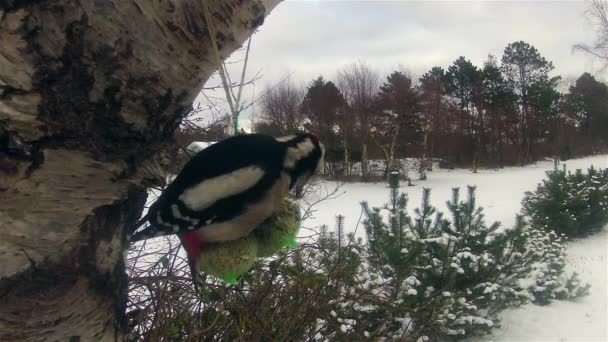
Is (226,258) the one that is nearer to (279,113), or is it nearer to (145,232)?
(145,232)

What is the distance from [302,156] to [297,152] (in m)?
0.01

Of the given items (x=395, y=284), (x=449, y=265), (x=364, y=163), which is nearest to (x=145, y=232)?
(x=395, y=284)

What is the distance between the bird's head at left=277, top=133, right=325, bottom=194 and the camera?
842mm

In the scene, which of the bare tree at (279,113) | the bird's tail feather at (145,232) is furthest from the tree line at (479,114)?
the bird's tail feather at (145,232)

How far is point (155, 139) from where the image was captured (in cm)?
78

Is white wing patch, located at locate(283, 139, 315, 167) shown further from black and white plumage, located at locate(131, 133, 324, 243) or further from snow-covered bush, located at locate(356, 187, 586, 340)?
snow-covered bush, located at locate(356, 187, 586, 340)

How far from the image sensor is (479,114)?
23016mm

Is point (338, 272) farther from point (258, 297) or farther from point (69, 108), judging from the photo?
point (69, 108)

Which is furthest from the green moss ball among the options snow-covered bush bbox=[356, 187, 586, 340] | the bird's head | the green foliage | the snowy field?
the snowy field

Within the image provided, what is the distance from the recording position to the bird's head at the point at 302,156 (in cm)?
84

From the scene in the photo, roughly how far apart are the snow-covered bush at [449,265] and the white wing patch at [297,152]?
279 centimetres

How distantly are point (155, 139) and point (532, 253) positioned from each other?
471 cm

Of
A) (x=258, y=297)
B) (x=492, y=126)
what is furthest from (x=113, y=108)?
(x=492, y=126)

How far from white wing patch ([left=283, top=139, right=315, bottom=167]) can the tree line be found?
603 inches
